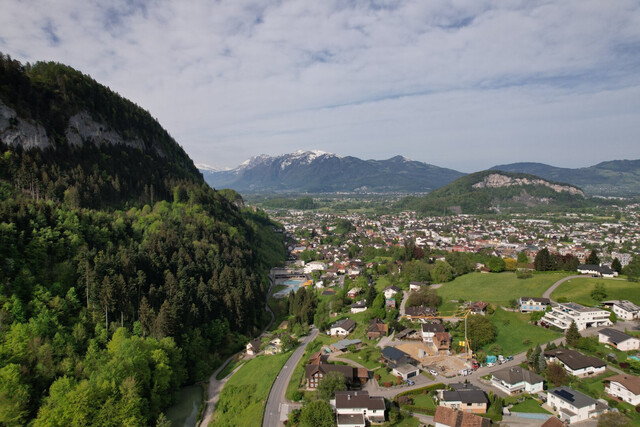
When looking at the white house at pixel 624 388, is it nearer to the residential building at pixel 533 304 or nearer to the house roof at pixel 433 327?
the residential building at pixel 533 304

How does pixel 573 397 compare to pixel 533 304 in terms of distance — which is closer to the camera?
pixel 573 397

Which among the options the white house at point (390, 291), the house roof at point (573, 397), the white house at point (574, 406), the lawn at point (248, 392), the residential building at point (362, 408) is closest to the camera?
the white house at point (574, 406)

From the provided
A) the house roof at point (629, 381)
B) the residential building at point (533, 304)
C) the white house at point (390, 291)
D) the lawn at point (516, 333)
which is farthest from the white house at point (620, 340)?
the white house at point (390, 291)

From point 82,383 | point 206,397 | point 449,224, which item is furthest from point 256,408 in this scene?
point 449,224

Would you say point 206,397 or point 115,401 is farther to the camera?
point 206,397

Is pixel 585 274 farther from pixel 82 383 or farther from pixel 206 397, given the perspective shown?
pixel 82 383

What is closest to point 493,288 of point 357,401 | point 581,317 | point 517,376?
point 581,317

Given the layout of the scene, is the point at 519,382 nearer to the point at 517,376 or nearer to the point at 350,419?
the point at 517,376
